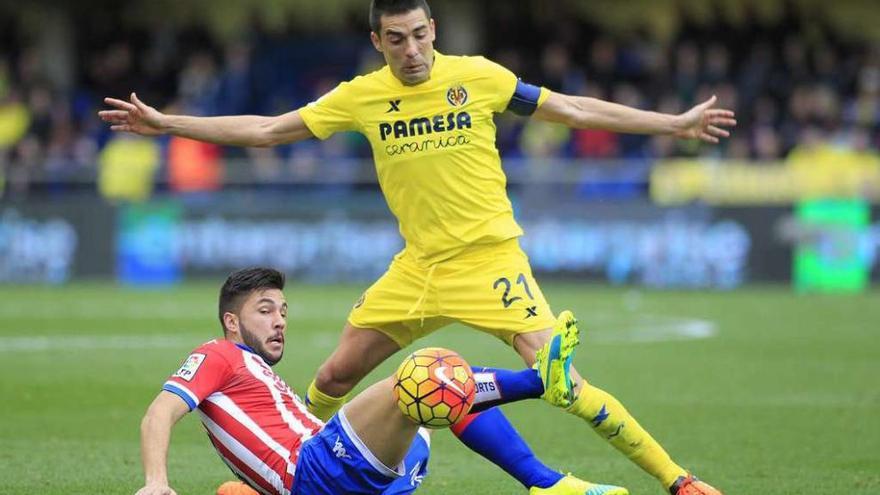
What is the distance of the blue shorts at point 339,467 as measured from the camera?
6707 mm

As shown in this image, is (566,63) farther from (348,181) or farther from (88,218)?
(88,218)

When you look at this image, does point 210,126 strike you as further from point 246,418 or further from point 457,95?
point 246,418

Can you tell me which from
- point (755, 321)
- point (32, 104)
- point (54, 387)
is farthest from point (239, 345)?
point (32, 104)

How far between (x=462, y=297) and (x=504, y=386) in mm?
1102

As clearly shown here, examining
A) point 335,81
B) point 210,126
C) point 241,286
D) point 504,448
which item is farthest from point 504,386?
point 335,81

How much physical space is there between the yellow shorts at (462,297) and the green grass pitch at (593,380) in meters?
0.91

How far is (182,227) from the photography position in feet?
76.9

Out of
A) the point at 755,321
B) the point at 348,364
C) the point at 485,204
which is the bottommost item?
the point at 755,321

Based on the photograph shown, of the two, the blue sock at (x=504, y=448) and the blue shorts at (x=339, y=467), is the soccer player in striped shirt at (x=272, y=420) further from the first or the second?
the blue sock at (x=504, y=448)

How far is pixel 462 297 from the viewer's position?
8016 millimetres

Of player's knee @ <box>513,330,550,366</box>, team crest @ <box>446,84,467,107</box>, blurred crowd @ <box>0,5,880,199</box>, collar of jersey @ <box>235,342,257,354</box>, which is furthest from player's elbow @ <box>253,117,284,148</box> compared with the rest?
blurred crowd @ <box>0,5,880,199</box>

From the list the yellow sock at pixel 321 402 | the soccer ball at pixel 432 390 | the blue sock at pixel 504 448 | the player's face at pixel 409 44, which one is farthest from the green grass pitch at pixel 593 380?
the player's face at pixel 409 44

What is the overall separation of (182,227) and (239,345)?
54.7 ft

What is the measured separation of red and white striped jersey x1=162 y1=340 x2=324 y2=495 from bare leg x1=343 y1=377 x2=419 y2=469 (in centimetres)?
37
